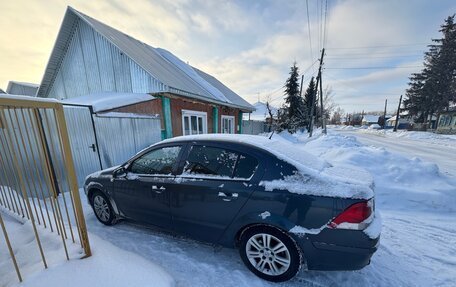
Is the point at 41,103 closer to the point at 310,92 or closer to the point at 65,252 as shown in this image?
the point at 65,252

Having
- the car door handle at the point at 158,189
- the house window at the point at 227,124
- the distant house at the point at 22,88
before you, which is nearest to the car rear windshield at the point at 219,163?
the car door handle at the point at 158,189

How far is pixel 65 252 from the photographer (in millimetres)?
2182

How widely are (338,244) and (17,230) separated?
390 centimetres

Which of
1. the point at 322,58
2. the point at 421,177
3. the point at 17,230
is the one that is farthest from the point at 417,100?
the point at 17,230

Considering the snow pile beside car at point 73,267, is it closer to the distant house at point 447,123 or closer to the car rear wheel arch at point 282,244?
the car rear wheel arch at point 282,244

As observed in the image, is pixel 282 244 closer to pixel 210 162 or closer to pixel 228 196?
pixel 228 196

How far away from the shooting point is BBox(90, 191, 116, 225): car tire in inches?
137

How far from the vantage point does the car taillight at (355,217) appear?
1964mm

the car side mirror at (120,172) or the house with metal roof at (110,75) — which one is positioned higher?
the house with metal roof at (110,75)

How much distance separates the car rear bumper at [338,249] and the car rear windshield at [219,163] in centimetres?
94

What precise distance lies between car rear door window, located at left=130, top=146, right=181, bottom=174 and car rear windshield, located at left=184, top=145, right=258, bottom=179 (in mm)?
282

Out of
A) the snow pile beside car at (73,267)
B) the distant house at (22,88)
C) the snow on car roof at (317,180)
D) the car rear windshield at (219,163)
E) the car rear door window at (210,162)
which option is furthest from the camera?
the distant house at (22,88)

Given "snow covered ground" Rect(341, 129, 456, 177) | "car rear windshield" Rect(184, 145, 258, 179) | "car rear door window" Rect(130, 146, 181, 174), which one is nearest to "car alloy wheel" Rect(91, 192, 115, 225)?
"car rear door window" Rect(130, 146, 181, 174)

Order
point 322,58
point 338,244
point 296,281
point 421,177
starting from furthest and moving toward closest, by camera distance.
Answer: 1. point 322,58
2. point 421,177
3. point 296,281
4. point 338,244
